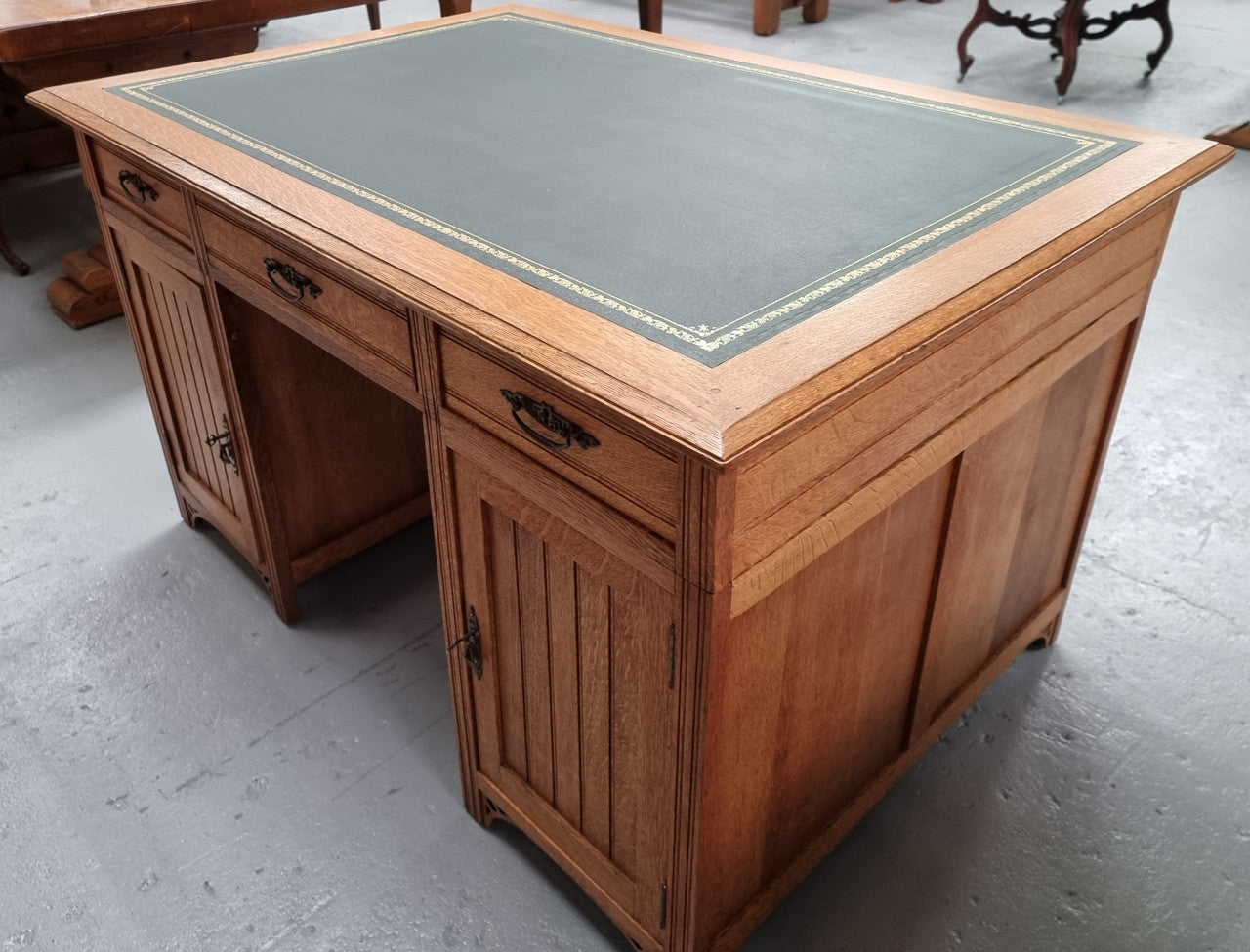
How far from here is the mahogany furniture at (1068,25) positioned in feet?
15.9

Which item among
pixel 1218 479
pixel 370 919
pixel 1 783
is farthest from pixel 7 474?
pixel 1218 479

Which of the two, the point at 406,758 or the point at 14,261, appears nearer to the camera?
the point at 406,758

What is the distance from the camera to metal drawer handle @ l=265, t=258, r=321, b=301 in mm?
1421

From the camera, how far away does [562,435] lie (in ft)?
3.53

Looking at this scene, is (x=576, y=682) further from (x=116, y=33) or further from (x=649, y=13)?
(x=649, y=13)

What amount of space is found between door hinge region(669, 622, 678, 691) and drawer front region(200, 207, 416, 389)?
466 mm

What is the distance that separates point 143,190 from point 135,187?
46 millimetres

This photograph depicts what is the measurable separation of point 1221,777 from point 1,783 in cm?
209

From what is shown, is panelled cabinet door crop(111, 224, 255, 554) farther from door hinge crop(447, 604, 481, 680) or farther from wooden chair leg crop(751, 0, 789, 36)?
wooden chair leg crop(751, 0, 789, 36)

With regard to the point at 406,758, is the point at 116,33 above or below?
above

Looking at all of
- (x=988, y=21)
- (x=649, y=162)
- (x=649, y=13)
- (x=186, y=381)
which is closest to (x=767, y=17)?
(x=988, y=21)

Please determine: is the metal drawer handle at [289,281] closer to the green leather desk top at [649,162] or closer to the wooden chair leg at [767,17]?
the green leather desk top at [649,162]

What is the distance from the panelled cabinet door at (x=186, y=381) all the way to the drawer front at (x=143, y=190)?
6 cm

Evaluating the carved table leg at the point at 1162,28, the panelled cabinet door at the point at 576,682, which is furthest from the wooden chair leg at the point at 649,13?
the panelled cabinet door at the point at 576,682
